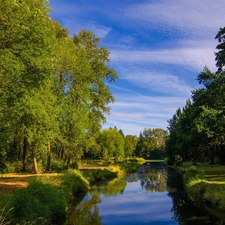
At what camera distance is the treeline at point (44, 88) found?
15.1 metres

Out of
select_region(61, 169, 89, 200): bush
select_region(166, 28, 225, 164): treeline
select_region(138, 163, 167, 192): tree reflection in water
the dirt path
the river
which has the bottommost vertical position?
select_region(138, 163, 167, 192): tree reflection in water

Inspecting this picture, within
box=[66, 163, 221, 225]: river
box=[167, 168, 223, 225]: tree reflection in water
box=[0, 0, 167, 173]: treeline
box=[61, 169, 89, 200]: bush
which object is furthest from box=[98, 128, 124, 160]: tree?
box=[167, 168, 223, 225]: tree reflection in water

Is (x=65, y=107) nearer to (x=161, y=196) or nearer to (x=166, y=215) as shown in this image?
(x=161, y=196)

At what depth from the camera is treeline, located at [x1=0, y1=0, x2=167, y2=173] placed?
1512cm

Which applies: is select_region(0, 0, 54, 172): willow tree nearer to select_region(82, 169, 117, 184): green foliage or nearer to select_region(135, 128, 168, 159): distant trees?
select_region(82, 169, 117, 184): green foliage

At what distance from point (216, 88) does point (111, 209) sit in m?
14.7

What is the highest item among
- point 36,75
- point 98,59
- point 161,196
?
point 98,59

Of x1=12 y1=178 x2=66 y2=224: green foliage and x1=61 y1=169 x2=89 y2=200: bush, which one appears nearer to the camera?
x1=12 y1=178 x2=66 y2=224: green foliage

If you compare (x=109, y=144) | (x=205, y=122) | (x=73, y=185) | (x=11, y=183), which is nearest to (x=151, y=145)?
(x=109, y=144)

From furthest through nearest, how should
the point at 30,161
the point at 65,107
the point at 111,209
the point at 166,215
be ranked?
the point at 30,161 < the point at 65,107 < the point at 111,209 < the point at 166,215

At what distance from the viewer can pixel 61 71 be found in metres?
31.5

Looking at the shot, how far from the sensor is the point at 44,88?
85.1ft

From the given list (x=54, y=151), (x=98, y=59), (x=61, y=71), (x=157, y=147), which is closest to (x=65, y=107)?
(x=61, y=71)

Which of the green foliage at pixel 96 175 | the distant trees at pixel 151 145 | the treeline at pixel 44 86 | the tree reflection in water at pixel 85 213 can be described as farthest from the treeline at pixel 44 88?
the distant trees at pixel 151 145
